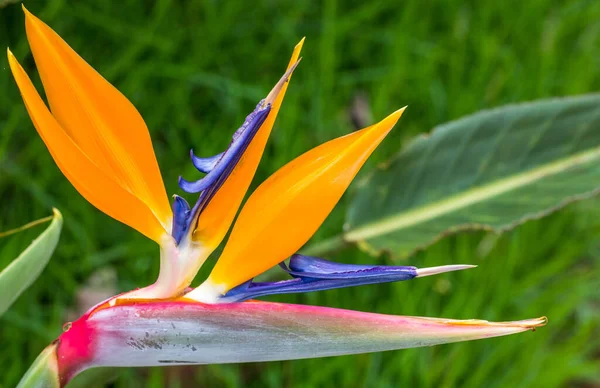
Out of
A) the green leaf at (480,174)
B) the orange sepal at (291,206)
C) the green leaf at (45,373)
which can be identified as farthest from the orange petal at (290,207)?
the green leaf at (480,174)

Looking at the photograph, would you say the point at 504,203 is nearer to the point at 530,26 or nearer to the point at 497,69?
the point at 497,69

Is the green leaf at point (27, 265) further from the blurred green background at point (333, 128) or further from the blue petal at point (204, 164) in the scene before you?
the blurred green background at point (333, 128)

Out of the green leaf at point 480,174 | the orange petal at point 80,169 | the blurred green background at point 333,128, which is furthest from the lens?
the blurred green background at point 333,128

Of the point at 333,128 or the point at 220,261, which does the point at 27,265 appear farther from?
the point at 333,128

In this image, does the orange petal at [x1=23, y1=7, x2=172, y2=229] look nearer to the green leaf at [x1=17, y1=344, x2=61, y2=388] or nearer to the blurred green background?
the green leaf at [x1=17, y1=344, x2=61, y2=388]

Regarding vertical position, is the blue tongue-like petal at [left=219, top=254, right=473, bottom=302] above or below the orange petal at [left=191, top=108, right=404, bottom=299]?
below

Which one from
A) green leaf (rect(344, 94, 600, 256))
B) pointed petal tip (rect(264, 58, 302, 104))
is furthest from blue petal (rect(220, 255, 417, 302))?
green leaf (rect(344, 94, 600, 256))
